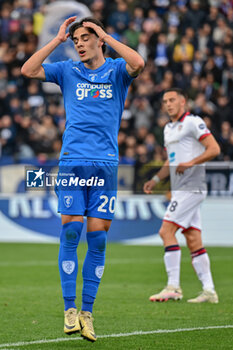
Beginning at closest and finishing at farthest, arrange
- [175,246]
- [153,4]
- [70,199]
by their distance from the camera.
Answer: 1. [70,199]
2. [175,246]
3. [153,4]

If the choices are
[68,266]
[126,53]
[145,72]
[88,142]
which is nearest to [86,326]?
[68,266]

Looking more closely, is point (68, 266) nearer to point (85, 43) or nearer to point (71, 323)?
point (71, 323)

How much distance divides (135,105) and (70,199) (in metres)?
13.4

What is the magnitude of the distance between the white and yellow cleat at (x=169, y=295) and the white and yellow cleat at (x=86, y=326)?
2.74 m

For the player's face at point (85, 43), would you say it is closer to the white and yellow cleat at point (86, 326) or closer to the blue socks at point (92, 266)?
the blue socks at point (92, 266)

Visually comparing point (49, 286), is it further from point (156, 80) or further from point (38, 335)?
point (156, 80)

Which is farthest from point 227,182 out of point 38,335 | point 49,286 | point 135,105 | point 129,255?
point 38,335

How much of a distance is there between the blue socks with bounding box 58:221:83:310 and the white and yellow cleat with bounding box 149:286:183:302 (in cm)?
281

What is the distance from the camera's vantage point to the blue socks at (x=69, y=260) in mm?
5855

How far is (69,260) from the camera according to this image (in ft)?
19.3

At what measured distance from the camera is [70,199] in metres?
5.89

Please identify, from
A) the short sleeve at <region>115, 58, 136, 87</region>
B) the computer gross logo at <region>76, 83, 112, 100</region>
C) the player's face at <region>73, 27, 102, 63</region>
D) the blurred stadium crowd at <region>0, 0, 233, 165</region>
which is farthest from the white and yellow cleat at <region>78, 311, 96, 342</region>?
the blurred stadium crowd at <region>0, 0, 233, 165</region>

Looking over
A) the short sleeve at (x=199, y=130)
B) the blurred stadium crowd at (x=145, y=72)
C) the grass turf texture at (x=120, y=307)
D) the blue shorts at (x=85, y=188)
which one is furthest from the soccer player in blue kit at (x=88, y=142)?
the blurred stadium crowd at (x=145, y=72)

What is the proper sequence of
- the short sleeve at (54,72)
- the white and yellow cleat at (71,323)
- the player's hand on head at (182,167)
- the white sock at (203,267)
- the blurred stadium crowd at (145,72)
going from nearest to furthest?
the white and yellow cleat at (71,323)
the short sleeve at (54,72)
the player's hand on head at (182,167)
the white sock at (203,267)
the blurred stadium crowd at (145,72)
